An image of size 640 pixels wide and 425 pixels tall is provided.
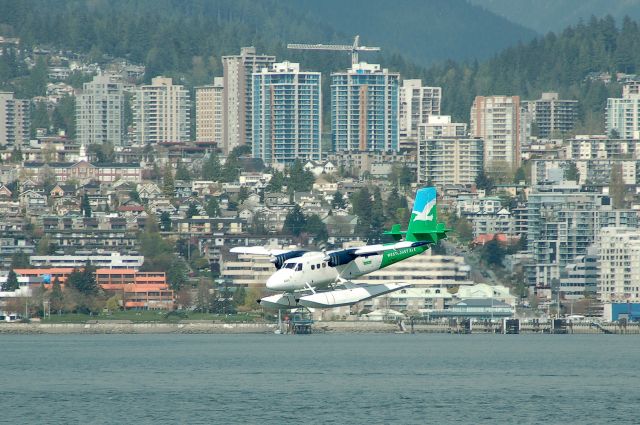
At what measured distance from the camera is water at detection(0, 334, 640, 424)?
6256 centimetres

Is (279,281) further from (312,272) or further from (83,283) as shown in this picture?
(83,283)

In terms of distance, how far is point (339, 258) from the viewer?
2509 inches

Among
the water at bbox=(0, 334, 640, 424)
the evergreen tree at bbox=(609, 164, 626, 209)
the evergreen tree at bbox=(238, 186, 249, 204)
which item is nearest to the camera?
the water at bbox=(0, 334, 640, 424)

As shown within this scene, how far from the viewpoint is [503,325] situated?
409ft

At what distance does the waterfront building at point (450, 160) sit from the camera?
193500mm

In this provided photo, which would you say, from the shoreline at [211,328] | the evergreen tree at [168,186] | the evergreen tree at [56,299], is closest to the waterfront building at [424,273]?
the shoreline at [211,328]

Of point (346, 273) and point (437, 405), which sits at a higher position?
point (346, 273)

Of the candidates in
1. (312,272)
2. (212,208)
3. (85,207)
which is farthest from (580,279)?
(312,272)

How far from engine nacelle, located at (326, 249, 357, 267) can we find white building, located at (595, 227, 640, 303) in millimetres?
73556

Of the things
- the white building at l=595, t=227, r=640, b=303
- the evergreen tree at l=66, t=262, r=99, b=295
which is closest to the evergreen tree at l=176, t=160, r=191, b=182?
the evergreen tree at l=66, t=262, r=99, b=295

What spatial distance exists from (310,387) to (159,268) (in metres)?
75.0

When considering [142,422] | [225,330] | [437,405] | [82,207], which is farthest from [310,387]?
[82,207]

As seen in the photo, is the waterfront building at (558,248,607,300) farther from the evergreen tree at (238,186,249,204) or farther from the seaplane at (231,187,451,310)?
the seaplane at (231,187,451,310)

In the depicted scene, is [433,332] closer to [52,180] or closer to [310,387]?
[310,387]
